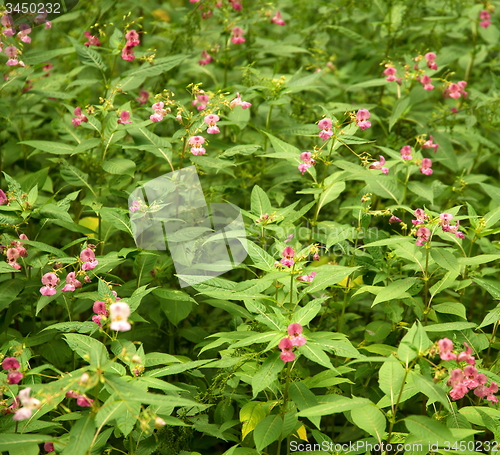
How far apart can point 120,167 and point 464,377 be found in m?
2.15

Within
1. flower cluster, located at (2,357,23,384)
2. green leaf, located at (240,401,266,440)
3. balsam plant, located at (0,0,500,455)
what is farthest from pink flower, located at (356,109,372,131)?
flower cluster, located at (2,357,23,384)

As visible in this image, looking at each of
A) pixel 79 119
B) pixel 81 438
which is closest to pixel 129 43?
pixel 79 119

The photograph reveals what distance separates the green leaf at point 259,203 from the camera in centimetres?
234

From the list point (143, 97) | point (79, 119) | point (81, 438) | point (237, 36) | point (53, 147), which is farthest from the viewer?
point (237, 36)

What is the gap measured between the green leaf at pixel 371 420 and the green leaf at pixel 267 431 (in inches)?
12.6

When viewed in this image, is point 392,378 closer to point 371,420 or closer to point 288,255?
point 371,420

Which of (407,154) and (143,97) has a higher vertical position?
(143,97)

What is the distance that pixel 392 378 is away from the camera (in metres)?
1.77

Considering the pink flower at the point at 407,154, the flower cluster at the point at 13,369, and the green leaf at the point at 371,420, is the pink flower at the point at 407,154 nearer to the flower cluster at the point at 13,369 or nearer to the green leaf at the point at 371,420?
the green leaf at the point at 371,420

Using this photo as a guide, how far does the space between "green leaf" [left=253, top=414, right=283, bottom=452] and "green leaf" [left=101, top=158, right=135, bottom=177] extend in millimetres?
1615

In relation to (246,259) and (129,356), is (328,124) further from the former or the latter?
(129,356)

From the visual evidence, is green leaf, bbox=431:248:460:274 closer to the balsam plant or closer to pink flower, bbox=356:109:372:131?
the balsam plant

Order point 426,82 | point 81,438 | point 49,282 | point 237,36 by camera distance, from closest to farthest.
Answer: point 81,438 → point 49,282 → point 426,82 → point 237,36

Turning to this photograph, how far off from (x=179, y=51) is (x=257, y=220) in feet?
7.66
